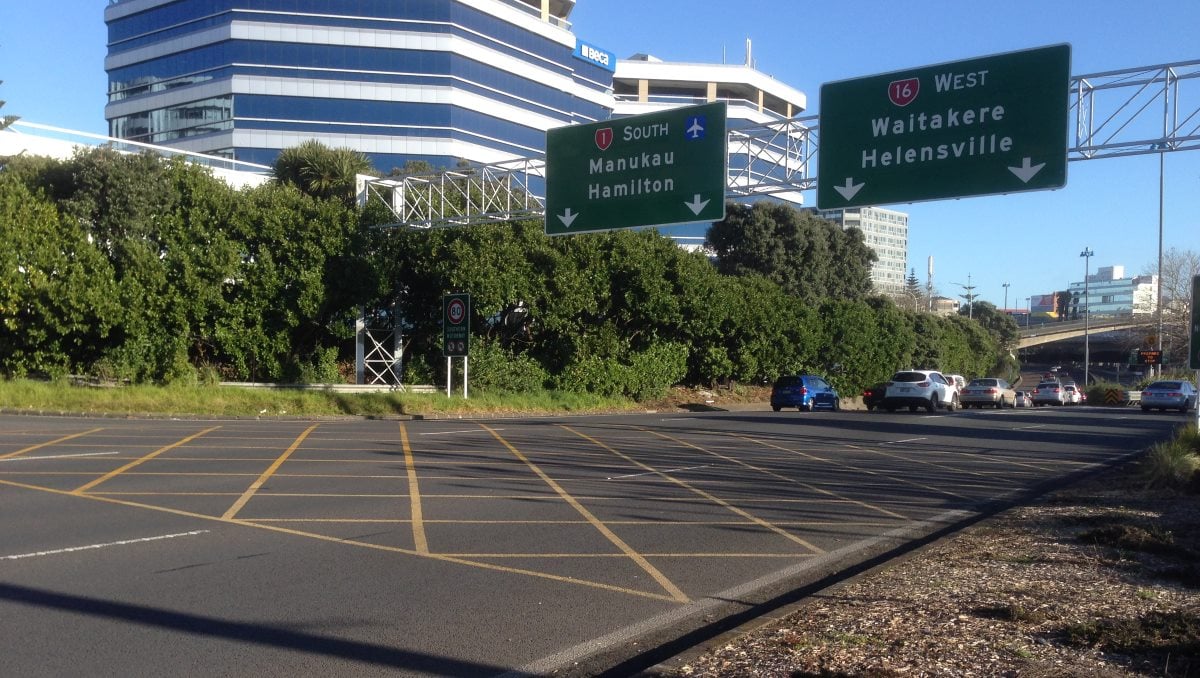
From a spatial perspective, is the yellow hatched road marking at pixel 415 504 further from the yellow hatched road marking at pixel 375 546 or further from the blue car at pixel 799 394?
the blue car at pixel 799 394

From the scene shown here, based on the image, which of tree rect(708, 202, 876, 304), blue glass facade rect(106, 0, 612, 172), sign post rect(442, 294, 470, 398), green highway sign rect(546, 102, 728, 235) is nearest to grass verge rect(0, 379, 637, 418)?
sign post rect(442, 294, 470, 398)

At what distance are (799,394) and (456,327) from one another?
13.8 metres

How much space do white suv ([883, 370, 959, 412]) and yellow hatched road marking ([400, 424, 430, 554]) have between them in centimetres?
2287

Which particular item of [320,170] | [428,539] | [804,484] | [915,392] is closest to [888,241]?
[915,392]

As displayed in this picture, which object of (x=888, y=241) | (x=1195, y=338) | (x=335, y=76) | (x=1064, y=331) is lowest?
(x=1195, y=338)

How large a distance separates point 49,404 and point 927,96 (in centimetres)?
2143

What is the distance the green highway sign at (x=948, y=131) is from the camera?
16078 mm

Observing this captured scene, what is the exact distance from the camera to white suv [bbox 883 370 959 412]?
3550cm

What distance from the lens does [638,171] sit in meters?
21.8

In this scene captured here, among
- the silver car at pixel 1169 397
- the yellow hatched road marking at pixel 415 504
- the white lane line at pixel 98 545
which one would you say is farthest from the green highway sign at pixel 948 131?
the silver car at pixel 1169 397

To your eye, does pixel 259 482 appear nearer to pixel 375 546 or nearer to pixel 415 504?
pixel 415 504

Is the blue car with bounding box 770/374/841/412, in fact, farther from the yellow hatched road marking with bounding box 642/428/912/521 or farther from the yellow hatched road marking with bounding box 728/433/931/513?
the yellow hatched road marking with bounding box 642/428/912/521

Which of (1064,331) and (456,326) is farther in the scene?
(1064,331)

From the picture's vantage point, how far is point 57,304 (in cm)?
2608
